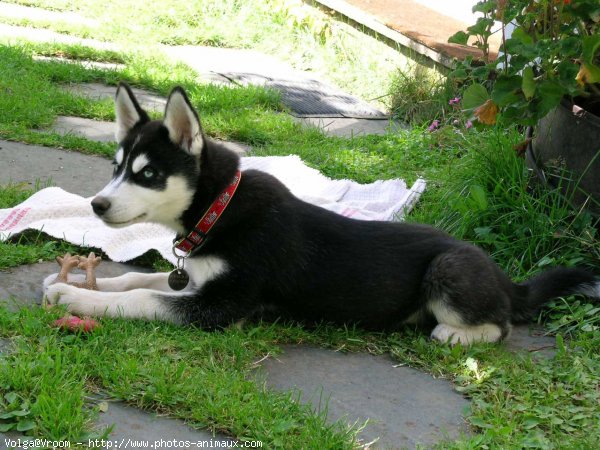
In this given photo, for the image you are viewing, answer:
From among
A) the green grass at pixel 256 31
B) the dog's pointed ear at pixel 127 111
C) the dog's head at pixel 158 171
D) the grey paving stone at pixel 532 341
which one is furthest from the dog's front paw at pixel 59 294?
the green grass at pixel 256 31

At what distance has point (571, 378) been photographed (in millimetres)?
3516

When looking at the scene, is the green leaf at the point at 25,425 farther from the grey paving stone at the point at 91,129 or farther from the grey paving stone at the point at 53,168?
the grey paving stone at the point at 91,129

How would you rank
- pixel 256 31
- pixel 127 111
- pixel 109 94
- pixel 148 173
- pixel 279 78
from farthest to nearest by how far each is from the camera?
1. pixel 256 31
2. pixel 279 78
3. pixel 109 94
4. pixel 127 111
5. pixel 148 173

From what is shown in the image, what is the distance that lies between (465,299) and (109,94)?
4855 millimetres

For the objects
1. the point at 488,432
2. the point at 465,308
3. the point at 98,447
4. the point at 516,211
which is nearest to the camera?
the point at 98,447

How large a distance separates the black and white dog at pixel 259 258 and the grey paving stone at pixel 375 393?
1.02 ft

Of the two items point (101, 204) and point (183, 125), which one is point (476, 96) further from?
point (101, 204)

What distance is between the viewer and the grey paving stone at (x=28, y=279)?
147 inches

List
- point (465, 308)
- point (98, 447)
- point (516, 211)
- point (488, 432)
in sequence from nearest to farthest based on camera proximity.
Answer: point (98, 447) → point (488, 432) → point (465, 308) → point (516, 211)

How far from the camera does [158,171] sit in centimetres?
368

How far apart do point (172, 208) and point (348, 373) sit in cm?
112

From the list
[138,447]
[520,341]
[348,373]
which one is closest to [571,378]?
[520,341]

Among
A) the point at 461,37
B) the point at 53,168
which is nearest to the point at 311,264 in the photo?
the point at 461,37

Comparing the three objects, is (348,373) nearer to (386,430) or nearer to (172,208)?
(386,430)
